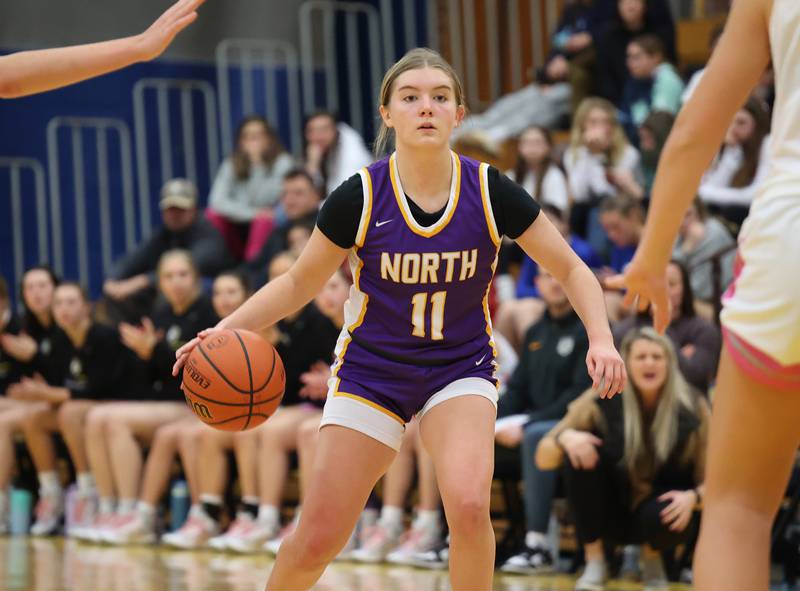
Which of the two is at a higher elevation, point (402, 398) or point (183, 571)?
point (402, 398)

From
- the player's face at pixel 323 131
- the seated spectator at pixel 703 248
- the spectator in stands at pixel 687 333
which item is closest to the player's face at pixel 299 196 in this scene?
the player's face at pixel 323 131

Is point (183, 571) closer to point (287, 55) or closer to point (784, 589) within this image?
point (784, 589)

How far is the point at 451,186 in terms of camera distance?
14.1ft

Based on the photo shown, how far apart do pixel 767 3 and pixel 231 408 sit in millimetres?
2363

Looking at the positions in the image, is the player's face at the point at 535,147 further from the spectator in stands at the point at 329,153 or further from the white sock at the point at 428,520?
the white sock at the point at 428,520

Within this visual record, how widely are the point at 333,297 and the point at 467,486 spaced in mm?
4586

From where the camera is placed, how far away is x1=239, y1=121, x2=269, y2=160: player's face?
429 inches

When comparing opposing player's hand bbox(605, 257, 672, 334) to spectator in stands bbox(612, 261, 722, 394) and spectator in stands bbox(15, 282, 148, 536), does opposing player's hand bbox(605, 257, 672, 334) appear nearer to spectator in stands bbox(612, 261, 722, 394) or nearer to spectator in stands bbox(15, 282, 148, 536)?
spectator in stands bbox(612, 261, 722, 394)

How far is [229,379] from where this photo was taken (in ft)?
14.0

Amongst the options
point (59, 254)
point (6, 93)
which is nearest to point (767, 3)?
point (6, 93)

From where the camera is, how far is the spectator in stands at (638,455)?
6688 mm

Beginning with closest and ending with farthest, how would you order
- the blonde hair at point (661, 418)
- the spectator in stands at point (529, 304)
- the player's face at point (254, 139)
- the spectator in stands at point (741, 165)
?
the blonde hair at point (661, 418) < the spectator in stands at point (529, 304) < the spectator in stands at point (741, 165) < the player's face at point (254, 139)

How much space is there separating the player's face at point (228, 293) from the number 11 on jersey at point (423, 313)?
15.0 ft

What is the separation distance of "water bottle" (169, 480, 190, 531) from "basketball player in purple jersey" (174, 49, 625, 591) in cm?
512
